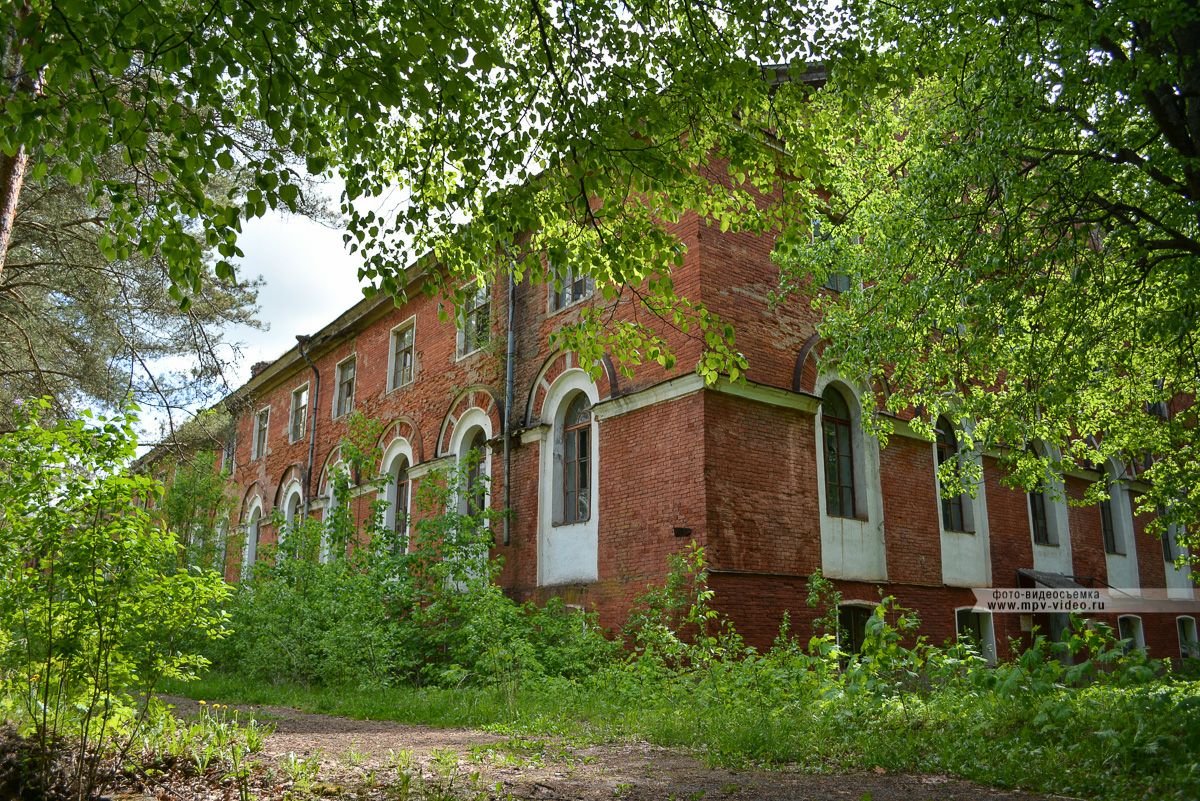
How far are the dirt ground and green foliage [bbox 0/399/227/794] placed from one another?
0.72 m

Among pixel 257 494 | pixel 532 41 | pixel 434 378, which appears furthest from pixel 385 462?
pixel 532 41

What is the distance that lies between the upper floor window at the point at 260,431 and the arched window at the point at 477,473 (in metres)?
12.3

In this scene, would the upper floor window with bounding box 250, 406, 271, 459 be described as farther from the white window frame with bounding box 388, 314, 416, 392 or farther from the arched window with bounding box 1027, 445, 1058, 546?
the arched window with bounding box 1027, 445, 1058, 546

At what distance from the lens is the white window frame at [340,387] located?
2250 centimetres

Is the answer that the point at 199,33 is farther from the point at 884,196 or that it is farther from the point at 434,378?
the point at 434,378

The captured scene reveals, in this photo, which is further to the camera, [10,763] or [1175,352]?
[1175,352]

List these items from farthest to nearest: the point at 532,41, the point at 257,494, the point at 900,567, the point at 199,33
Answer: the point at 257,494, the point at 900,567, the point at 532,41, the point at 199,33

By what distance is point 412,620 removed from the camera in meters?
14.2

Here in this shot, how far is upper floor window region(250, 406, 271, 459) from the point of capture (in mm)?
27406

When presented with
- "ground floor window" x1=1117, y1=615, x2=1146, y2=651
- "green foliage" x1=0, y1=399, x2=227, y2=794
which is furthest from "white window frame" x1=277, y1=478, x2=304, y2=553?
"ground floor window" x1=1117, y1=615, x2=1146, y2=651

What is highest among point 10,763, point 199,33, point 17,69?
point 17,69

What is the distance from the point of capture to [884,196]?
11.4 meters

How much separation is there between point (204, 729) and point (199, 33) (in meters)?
4.33

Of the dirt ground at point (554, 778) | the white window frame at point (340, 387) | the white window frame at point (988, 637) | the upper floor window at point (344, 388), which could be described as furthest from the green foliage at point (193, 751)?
the upper floor window at point (344, 388)
